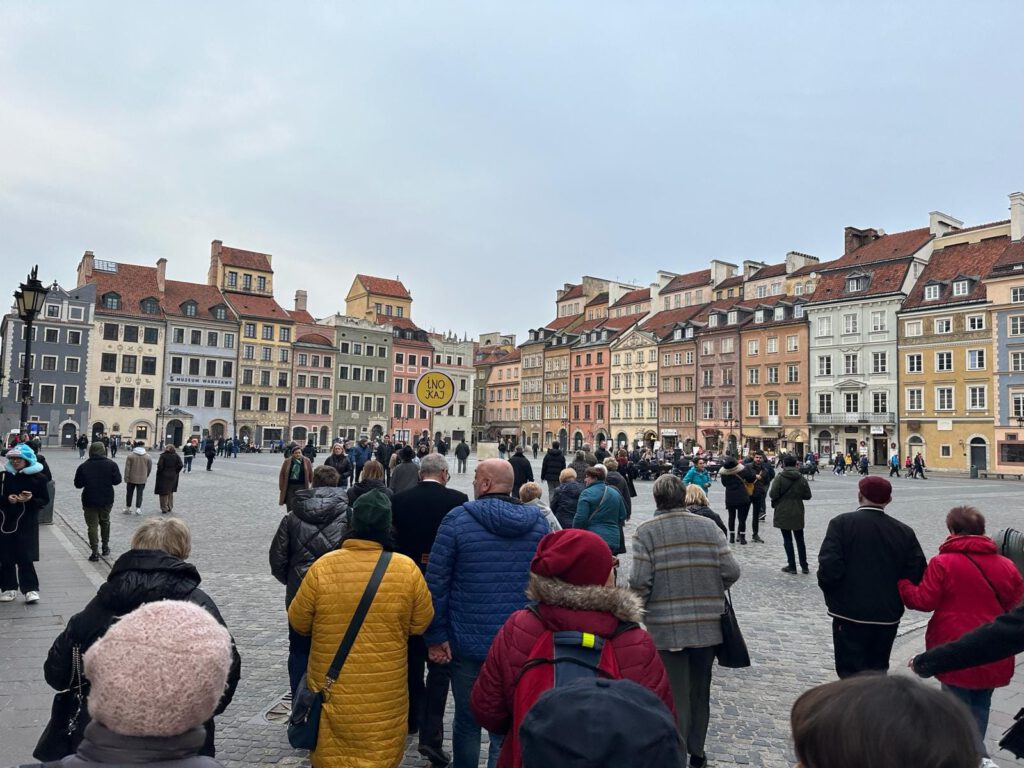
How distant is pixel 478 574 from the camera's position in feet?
13.8

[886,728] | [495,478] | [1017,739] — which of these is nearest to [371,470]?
[495,478]

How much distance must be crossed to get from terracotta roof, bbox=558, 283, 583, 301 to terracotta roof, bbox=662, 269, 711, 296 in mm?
13727

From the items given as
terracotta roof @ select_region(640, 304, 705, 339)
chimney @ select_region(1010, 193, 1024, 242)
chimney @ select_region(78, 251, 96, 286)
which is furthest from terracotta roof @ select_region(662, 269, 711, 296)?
chimney @ select_region(78, 251, 96, 286)

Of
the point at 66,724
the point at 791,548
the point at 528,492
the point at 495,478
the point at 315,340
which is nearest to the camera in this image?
the point at 66,724

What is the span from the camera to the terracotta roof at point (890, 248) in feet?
180

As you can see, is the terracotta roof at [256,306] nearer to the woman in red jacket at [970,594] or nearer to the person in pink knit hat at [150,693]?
the woman in red jacket at [970,594]

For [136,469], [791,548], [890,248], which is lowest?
[791,548]

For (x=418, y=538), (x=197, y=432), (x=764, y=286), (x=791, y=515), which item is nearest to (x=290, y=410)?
(x=197, y=432)

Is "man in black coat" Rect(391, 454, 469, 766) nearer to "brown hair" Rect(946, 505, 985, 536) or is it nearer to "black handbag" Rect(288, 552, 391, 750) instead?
"black handbag" Rect(288, 552, 391, 750)

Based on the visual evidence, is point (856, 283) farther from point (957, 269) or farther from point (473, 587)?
point (473, 587)

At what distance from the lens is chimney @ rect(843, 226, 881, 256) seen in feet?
200

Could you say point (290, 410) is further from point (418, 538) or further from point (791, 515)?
point (418, 538)

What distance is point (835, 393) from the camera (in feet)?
185

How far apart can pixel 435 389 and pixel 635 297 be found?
6705cm
